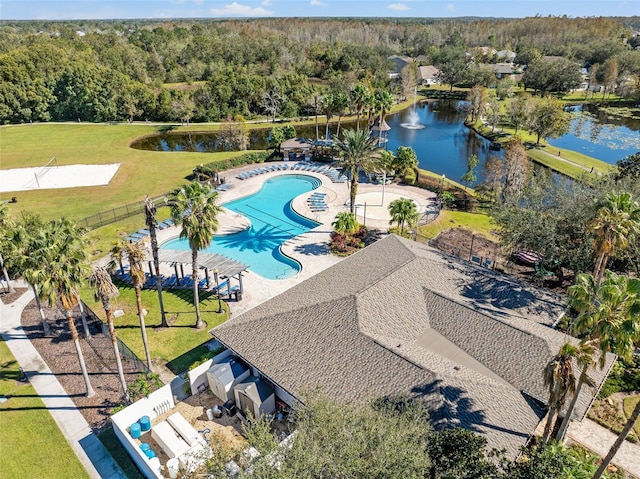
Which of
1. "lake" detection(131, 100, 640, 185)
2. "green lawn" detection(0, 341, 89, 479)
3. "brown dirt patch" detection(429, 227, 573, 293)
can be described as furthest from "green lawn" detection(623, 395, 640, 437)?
"lake" detection(131, 100, 640, 185)

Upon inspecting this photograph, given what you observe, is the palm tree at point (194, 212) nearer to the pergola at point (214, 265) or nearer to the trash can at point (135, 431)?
the pergola at point (214, 265)

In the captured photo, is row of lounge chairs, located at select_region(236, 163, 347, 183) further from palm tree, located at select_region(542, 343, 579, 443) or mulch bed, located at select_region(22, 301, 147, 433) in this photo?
palm tree, located at select_region(542, 343, 579, 443)

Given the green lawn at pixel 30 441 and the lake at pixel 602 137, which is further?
the lake at pixel 602 137

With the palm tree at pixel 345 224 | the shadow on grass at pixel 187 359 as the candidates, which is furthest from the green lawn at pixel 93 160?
the shadow on grass at pixel 187 359

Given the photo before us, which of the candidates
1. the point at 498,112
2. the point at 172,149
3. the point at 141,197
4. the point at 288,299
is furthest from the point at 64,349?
the point at 498,112

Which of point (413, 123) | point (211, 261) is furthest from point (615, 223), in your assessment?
point (413, 123)

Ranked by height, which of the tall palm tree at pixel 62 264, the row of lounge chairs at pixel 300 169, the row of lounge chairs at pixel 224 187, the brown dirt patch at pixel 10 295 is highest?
the tall palm tree at pixel 62 264

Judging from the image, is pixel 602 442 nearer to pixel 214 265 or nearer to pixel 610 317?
pixel 610 317
